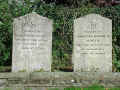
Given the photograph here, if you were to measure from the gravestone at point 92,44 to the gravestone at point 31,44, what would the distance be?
83 cm

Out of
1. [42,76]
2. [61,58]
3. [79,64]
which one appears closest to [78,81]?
[79,64]

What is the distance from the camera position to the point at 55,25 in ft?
22.7

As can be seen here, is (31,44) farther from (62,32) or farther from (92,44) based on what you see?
(62,32)

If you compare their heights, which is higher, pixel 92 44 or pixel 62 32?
pixel 62 32

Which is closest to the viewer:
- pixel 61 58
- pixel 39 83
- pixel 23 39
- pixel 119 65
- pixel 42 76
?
pixel 39 83

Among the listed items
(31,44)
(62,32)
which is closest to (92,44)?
(31,44)

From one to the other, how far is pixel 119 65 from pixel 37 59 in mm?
3014

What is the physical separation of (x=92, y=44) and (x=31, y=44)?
1.73m

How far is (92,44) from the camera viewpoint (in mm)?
4609

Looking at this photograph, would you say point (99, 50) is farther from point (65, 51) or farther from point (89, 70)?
point (65, 51)

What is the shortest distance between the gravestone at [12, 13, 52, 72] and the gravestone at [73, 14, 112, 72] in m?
0.83

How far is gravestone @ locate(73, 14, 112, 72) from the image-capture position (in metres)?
4.59

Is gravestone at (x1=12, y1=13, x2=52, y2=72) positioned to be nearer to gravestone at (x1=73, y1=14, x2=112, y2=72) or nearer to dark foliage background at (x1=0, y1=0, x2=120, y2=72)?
gravestone at (x1=73, y1=14, x2=112, y2=72)

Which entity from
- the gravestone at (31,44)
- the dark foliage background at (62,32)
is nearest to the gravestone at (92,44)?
the gravestone at (31,44)
